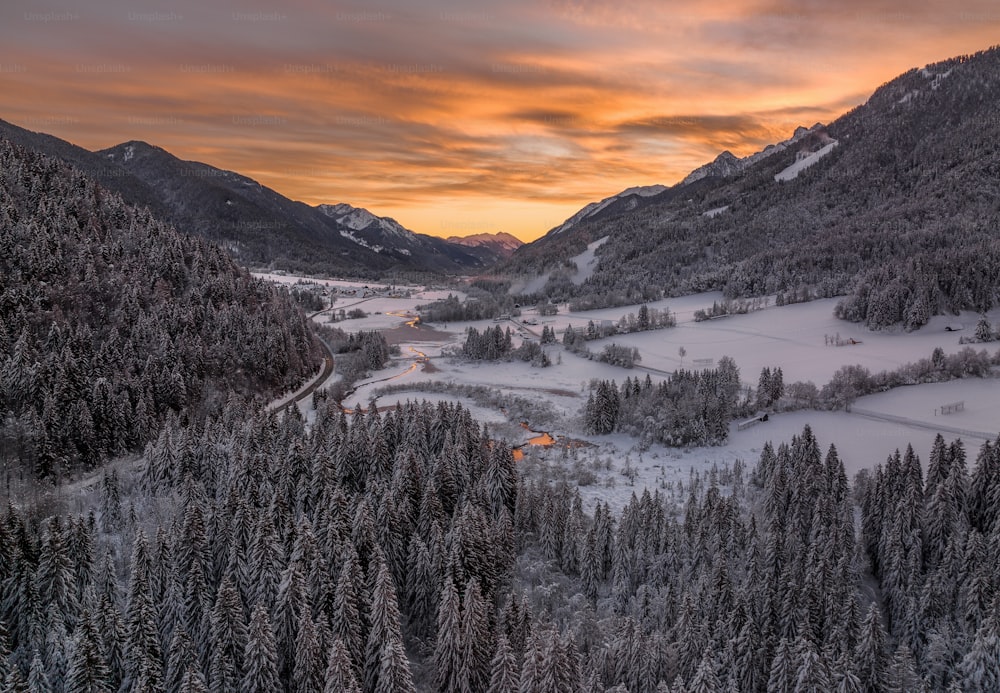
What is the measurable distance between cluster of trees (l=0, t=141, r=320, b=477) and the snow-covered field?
64.9ft

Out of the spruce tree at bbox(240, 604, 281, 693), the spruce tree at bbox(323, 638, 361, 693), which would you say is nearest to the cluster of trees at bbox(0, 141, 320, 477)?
the spruce tree at bbox(240, 604, 281, 693)

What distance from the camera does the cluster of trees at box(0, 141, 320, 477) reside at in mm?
80500

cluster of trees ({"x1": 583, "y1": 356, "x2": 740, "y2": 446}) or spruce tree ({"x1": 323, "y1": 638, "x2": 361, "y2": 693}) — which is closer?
spruce tree ({"x1": 323, "y1": 638, "x2": 361, "y2": 693})

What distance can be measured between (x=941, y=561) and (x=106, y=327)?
119284mm

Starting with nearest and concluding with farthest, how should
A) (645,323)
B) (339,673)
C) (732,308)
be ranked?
(339,673) → (645,323) → (732,308)

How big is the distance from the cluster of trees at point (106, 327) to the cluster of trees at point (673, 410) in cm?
6405

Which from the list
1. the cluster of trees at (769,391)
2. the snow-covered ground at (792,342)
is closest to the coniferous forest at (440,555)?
the cluster of trees at (769,391)

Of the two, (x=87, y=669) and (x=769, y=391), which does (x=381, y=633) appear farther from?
(x=769, y=391)

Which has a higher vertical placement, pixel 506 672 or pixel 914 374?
pixel 914 374

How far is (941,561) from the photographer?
4753 centimetres

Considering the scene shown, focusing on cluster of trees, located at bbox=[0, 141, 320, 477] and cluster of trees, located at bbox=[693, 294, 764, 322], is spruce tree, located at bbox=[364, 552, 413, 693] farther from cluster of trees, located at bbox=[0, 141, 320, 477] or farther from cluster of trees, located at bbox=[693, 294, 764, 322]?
cluster of trees, located at bbox=[693, 294, 764, 322]

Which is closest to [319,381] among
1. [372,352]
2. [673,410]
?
[372,352]

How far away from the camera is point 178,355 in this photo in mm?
103250

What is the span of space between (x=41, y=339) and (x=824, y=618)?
4318 inches
